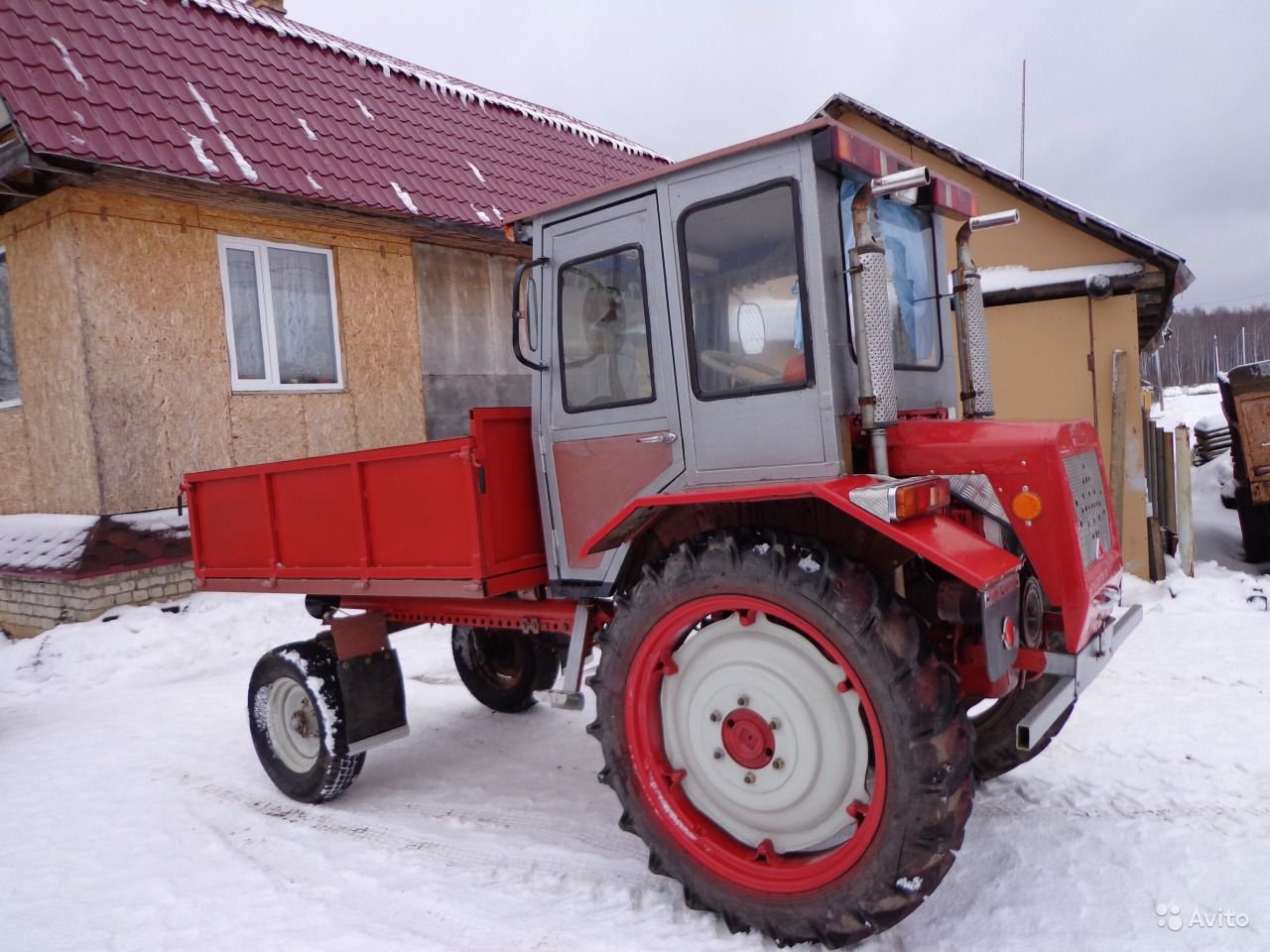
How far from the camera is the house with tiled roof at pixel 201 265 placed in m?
7.42

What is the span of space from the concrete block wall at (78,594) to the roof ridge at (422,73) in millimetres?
6264

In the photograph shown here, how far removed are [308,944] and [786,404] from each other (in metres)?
2.53

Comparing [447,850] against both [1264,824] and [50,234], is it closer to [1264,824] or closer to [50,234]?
[1264,824]

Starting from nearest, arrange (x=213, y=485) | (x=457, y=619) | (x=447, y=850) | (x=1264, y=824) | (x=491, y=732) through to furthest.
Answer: (x=1264, y=824), (x=447, y=850), (x=457, y=619), (x=213, y=485), (x=491, y=732)

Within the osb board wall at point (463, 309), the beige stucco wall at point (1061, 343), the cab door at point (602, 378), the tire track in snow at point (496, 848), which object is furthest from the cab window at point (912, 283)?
the osb board wall at point (463, 309)

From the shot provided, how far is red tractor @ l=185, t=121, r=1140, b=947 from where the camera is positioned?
261 cm

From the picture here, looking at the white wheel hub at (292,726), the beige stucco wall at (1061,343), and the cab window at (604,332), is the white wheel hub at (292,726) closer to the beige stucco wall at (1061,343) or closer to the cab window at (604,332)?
the cab window at (604,332)

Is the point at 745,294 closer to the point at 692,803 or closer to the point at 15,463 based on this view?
the point at 692,803

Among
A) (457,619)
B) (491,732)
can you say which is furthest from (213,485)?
(491,732)

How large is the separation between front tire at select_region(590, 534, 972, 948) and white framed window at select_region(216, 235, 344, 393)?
6963mm

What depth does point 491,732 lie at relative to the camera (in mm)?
Result: 5180

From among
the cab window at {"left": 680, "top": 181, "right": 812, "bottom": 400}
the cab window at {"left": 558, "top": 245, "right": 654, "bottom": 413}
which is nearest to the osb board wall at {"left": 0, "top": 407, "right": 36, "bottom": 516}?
the cab window at {"left": 558, "top": 245, "right": 654, "bottom": 413}

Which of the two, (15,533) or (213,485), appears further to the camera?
(15,533)

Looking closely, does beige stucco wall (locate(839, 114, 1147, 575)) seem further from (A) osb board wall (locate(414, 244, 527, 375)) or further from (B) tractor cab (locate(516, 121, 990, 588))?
(B) tractor cab (locate(516, 121, 990, 588))
